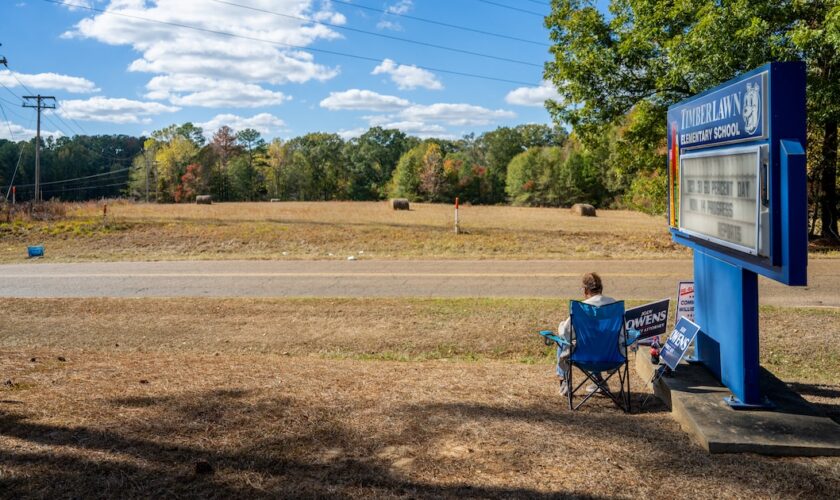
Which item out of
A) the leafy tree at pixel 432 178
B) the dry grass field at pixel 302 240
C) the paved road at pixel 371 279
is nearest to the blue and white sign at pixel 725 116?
the paved road at pixel 371 279

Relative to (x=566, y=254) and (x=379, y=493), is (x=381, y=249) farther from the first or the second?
(x=379, y=493)

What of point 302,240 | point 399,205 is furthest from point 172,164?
point 302,240

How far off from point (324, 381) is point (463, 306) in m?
5.25

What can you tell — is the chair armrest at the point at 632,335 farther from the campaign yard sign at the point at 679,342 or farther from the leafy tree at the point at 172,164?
the leafy tree at the point at 172,164

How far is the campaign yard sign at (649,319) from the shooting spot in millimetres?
6961

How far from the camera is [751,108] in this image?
5262 mm

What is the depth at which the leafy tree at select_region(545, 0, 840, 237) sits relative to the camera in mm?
16406

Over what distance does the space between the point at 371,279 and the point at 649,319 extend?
9.23 metres

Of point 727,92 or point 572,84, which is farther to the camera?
point 572,84

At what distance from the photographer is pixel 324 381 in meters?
7.04

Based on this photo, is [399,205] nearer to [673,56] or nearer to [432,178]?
[673,56]

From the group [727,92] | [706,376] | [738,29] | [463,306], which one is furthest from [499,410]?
[738,29]

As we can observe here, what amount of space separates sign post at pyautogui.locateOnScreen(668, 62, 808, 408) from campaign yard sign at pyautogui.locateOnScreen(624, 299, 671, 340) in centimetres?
37

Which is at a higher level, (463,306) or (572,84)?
(572,84)
